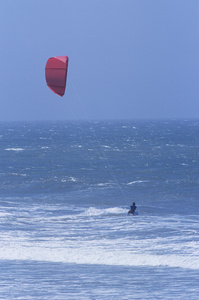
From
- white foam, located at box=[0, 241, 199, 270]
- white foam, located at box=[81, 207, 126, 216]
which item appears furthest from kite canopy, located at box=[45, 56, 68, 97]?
white foam, located at box=[0, 241, 199, 270]

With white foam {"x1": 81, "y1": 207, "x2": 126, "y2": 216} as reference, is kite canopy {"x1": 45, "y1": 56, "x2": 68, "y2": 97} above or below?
above

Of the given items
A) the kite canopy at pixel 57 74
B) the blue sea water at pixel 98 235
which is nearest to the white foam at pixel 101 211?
the blue sea water at pixel 98 235

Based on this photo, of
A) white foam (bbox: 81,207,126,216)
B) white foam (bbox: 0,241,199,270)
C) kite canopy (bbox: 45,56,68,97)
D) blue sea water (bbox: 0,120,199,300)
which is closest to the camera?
blue sea water (bbox: 0,120,199,300)

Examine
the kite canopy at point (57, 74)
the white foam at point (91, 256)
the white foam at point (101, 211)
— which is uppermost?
the kite canopy at point (57, 74)

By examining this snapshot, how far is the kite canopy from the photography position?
81.0ft

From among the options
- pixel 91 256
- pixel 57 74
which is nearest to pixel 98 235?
pixel 91 256

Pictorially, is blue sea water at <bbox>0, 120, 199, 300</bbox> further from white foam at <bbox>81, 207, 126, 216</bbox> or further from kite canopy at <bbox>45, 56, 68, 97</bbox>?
kite canopy at <bbox>45, 56, 68, 97</bbox>

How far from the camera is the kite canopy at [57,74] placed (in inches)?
973

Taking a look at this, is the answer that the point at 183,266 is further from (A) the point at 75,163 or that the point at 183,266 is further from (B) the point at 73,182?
(A) the point at 75,163

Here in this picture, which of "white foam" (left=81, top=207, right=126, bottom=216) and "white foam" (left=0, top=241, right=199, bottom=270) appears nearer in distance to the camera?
"white foam" (left=0, top=241, right=199, bottom=270)

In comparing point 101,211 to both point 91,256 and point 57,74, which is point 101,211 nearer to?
point 57,74

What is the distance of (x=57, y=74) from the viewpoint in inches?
977

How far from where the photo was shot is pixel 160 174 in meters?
45.2

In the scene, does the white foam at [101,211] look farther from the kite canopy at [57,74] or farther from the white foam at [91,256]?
the white foam at [91,256]
